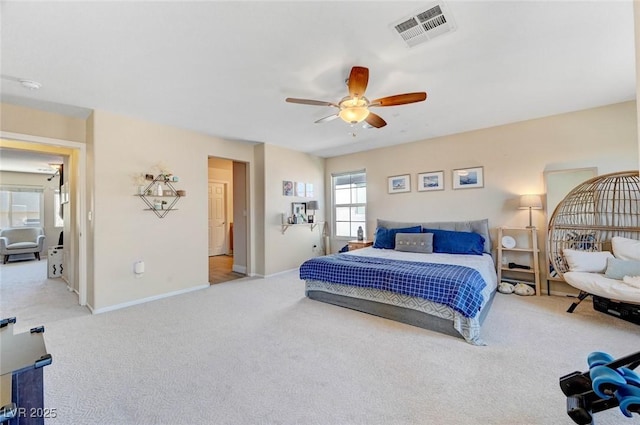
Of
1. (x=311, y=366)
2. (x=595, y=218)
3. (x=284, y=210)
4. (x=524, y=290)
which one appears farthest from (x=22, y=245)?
(x=595, y=218)

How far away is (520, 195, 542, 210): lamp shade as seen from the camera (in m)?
3.72

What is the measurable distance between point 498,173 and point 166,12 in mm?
4588

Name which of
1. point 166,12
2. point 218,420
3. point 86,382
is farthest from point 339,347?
point 166,12

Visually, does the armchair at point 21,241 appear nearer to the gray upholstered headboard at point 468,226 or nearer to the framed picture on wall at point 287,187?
the framed picture on wall at point 287,187

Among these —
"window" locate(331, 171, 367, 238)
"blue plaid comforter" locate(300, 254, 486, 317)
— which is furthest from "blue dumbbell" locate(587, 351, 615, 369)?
"window" locate(331, 171, 367, 238)

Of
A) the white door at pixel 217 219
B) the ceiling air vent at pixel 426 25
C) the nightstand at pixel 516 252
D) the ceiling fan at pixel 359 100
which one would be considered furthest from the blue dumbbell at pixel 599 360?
the white door at pixel 217 219

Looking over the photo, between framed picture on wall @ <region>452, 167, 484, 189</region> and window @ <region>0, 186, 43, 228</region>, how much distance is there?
1064cm

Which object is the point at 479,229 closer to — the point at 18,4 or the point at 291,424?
the point at 291,424

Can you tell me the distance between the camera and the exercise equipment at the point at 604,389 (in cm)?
121

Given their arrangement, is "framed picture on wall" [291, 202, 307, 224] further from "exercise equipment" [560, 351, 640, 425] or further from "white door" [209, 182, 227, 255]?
"exercise equipment" [560, 351, 640, 425]

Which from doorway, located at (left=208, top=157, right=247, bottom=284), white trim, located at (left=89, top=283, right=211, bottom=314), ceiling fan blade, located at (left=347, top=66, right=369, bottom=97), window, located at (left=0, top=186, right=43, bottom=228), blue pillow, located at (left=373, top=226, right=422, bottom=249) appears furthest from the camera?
window, located at (left=0, top=186, right=43, bottom=228)

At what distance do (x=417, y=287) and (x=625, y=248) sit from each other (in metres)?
2.47

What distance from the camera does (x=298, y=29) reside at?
1.95 metres

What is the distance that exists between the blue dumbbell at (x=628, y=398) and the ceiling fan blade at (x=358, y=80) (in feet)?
7.75
